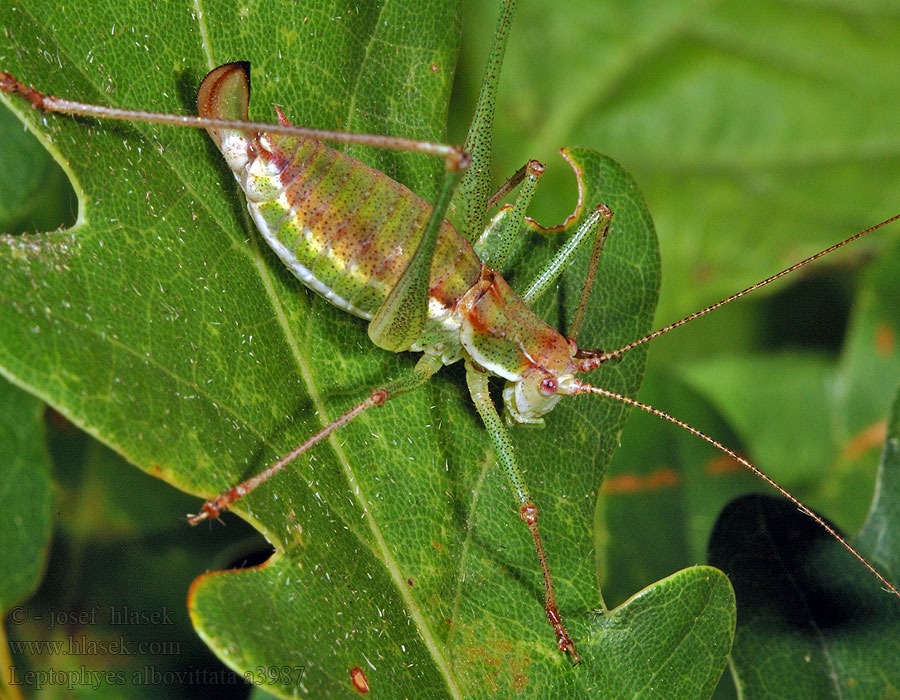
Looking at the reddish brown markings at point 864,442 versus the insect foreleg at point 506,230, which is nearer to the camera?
the insect foreleg at point 506,230

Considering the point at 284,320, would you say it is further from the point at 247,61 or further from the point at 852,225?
the point at 852,225

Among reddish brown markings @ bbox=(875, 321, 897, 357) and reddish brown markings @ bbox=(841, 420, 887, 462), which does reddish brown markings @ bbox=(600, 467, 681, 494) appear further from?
reddish brown markings @ bbox=(875, 321, 897, 357)

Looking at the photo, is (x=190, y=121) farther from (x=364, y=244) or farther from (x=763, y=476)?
(x=763, y=476)

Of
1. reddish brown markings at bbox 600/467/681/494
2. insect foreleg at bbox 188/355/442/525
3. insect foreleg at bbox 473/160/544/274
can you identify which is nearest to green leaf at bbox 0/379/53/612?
insect foreleg at bbox 188/355/442/525

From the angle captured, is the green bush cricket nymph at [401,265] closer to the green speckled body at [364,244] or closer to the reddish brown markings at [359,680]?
the green speckled body at [364,244]

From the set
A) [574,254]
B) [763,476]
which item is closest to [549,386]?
[574,254]

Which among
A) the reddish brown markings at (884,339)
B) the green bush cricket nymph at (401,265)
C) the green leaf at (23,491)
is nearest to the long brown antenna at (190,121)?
the green bush cricket nymph at (401,265)
